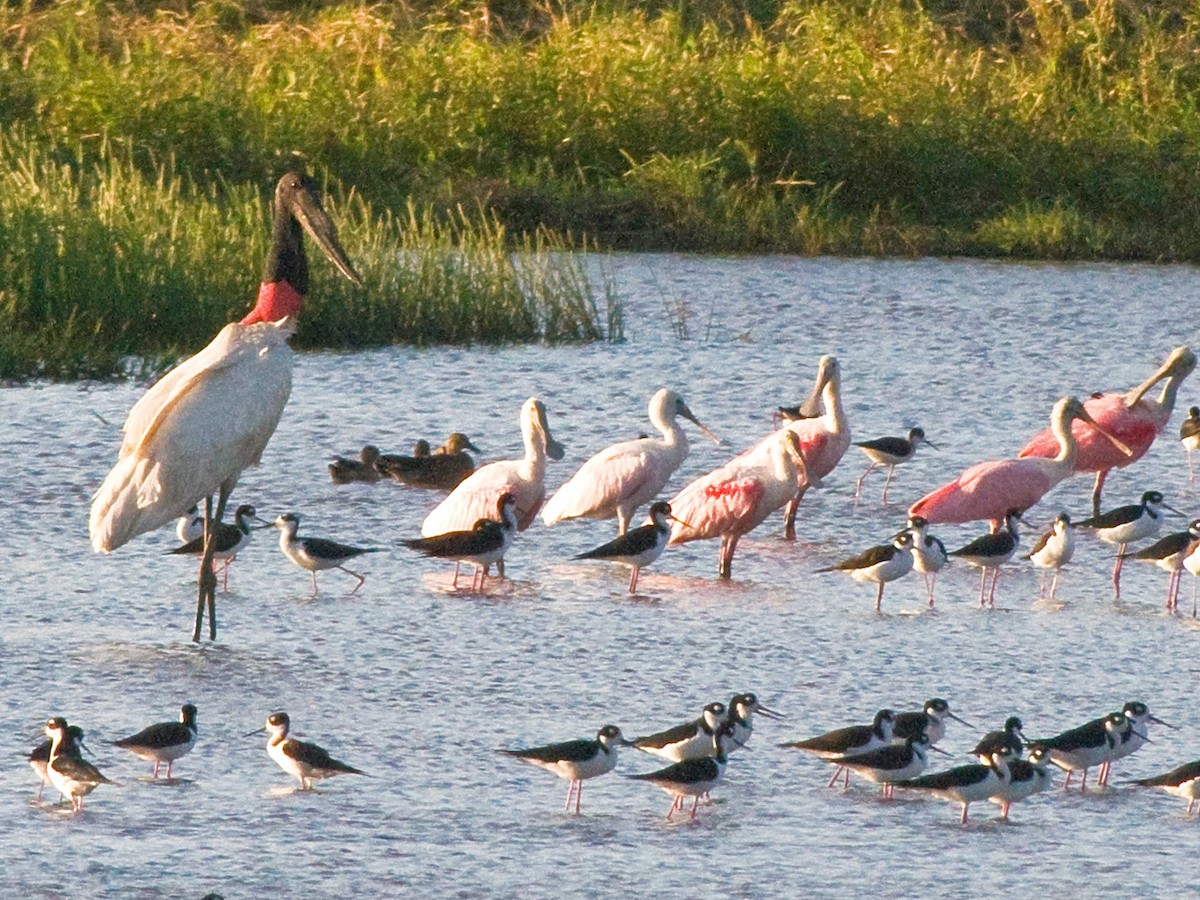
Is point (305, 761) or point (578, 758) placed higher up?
point (578, 758)

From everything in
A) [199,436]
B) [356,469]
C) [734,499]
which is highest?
[199,436]

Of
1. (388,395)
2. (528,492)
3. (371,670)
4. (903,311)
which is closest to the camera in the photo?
(371,670)

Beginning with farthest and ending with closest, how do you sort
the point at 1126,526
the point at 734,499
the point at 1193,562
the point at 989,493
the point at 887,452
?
the point at 887,452 < the point at 989,493 < the point at 734,499 < the point at 1126,526 < the point at 1193,562

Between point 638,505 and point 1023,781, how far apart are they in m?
4.15

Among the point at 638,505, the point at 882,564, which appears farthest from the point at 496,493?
the point at 882,564

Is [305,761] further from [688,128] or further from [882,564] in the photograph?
[688,128]

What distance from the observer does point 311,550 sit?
9062 mm

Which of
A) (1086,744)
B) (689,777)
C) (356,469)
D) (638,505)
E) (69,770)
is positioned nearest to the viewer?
(69,770)

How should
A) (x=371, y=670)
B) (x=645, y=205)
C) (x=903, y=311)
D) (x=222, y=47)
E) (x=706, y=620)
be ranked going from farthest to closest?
(x=222, y=47)
(x=645, y=205)
(x=903, y=311)
(x=706, y=620)
(x=371, y=670)

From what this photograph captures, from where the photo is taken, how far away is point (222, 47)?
2672cm

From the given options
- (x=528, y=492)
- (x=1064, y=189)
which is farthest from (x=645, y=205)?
(x=528, y=492)

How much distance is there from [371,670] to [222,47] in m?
19.7

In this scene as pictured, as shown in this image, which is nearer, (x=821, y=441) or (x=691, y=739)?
(x=691, y=739)

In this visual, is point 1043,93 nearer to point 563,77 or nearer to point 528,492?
point 563,77
